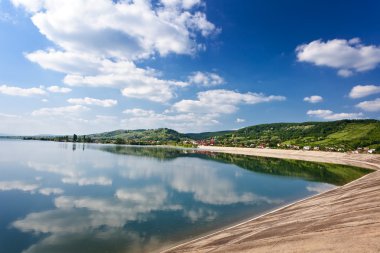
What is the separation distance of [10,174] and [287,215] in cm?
5853

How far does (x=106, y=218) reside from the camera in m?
32.0

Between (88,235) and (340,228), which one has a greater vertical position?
(340,228)

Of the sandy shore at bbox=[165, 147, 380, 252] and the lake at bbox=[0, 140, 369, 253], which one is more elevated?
the sandy shore at bbox=[165, 147, 380, 252]

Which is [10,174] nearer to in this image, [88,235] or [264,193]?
[88,235]

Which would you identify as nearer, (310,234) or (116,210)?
(310,234)

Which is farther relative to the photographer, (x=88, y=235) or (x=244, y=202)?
(x=244, y=202)

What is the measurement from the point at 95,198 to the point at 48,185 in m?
14.7

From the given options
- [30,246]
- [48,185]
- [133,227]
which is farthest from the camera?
[48,185]

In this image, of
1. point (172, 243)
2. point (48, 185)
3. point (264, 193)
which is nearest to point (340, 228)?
point (172, 243)

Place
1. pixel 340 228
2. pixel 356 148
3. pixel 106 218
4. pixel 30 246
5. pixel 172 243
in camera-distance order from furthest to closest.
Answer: pixel 356 148 < pixel 106 218 < pixel 172 243 < pixel 30 246 < pixel 340 228

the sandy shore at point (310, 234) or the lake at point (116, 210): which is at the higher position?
the sandy shore at point (310, 234)

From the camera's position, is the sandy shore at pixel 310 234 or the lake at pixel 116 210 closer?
the sandy shore at pixel 310 234

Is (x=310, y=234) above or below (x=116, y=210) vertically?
above

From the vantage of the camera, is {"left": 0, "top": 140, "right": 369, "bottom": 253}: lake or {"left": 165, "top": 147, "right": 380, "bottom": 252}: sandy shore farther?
{"left": 0, "top": 140, "right": 369, "bottom": 253}: lake
